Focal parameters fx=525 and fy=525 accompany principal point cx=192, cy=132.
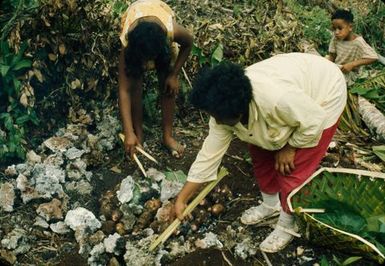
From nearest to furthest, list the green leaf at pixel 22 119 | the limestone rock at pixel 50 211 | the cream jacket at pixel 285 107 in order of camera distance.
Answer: the cream jacket at pixel 285 107 < the limestone rock at pixel 50 211 < the green leaf at pixel 22 119

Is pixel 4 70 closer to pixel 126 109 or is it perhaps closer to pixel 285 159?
pixel 126 109

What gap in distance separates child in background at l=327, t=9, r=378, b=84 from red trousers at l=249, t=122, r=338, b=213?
1.70 metres

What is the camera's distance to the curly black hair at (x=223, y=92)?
2.20m

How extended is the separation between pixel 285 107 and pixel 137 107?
1.41 meters

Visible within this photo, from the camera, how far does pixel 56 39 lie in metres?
3.54

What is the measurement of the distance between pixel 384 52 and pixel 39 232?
4553 millimetres

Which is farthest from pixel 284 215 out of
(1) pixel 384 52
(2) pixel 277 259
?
(1) pixel 384 52

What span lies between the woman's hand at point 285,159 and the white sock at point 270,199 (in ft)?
1.33

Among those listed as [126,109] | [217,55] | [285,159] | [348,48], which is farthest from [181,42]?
Answer: [348,48]

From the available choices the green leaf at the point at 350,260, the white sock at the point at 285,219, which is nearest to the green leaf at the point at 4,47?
the white sock at the point at 285,219

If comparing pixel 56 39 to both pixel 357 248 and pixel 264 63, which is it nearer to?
pixel 264 63

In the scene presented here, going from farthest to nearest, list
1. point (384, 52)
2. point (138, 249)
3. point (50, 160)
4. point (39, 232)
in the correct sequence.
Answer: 1. point (384, 52)
2. point (50, 160)
3. point (39, 232)
4. point (138, 249)

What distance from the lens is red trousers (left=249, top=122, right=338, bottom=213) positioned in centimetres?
268

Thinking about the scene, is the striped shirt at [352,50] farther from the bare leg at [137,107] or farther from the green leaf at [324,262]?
the green leaf at [324,262]
